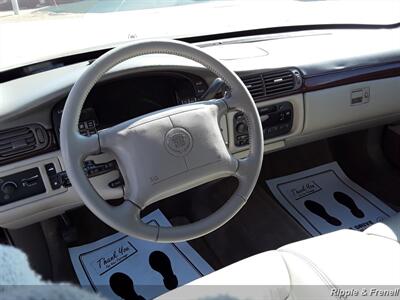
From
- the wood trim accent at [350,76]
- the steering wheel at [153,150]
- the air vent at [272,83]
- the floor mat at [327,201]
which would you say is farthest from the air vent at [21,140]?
the floor mat at [327,201]

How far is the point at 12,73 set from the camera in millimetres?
1886

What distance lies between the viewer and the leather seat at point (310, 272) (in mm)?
1417

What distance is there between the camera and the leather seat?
1.42 meters

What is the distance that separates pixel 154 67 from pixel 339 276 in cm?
91

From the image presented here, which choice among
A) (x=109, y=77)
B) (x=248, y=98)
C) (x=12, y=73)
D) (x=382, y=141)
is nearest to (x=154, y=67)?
(x=109, y=77)

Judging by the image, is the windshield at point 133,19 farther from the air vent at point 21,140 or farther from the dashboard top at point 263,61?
the air vent at point 21,140

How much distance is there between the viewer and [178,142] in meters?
1.48

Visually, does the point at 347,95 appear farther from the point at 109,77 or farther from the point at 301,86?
the point at 109,77

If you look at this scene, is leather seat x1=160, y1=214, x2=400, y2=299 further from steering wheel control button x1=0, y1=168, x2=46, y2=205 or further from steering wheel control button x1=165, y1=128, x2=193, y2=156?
steering wheel control button x1=0, y1=168, x2=46, y2=205

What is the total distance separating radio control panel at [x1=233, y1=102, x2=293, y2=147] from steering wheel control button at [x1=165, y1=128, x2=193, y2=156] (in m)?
0.53

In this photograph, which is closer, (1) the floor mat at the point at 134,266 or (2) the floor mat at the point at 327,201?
(1) the floor mat at the point at 134,266

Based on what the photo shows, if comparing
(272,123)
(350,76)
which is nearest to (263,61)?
(272,123)

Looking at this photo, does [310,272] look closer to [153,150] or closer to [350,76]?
[153,150]

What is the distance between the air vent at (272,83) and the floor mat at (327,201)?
2.57 feet
